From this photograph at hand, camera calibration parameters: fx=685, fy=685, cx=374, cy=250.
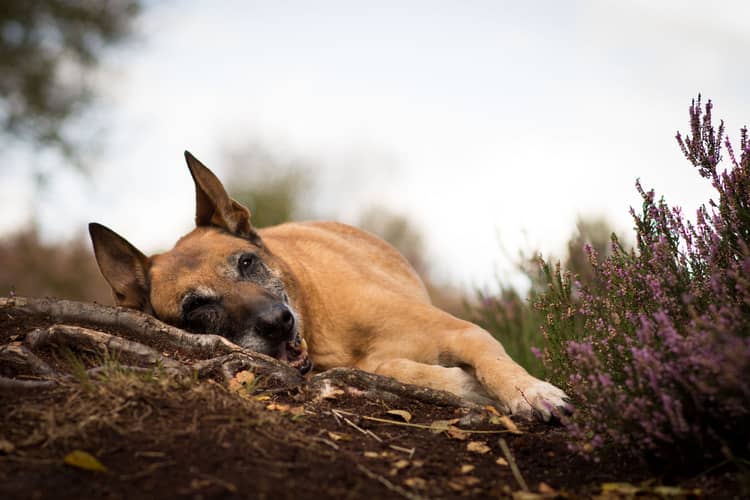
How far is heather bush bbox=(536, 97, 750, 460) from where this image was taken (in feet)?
7.51

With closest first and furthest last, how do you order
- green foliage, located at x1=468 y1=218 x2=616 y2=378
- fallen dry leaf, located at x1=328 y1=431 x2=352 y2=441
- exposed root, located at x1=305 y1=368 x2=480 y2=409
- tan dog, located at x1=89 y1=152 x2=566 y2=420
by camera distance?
fallen dry leaf, located at x1=328 y1=431 x2=352 y2=441
exposed root, located at x1=305 y1=368 x2=480 y2=409
tan dog, located at x1=89 y1=152 x2=566 y2=420
green foliage, located at x1=468 y1=218 x2=616 y2=378

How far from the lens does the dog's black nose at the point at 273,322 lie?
Result: 4.02m

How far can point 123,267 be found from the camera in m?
4.39

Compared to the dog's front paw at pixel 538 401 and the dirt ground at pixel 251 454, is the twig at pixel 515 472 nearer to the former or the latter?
the dirt ground at pixel 251 454

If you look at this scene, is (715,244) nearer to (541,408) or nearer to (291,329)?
(541,408)

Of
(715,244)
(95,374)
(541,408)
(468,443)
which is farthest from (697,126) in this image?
(95,374)

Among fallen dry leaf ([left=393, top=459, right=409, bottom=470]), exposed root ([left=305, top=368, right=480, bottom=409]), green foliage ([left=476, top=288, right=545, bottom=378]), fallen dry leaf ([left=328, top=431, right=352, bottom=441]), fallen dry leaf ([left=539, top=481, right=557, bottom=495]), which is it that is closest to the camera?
fallen dry leaf ([left=539, top=481, right=557, bottom=495])

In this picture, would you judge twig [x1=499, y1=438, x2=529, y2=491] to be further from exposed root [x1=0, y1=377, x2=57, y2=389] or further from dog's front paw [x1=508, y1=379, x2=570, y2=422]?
exposed root [x1=0, y1=377, x2=57, y2=389]

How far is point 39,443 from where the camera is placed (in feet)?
7.81

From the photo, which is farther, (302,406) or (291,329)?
(291,329)

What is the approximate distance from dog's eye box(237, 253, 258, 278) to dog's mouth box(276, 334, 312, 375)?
1.69 feet

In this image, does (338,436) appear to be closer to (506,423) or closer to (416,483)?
(416,483)

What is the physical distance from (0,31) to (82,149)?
338 centimetres

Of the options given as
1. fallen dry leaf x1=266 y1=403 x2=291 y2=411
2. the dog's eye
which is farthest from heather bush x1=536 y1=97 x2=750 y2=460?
the dog's eye
